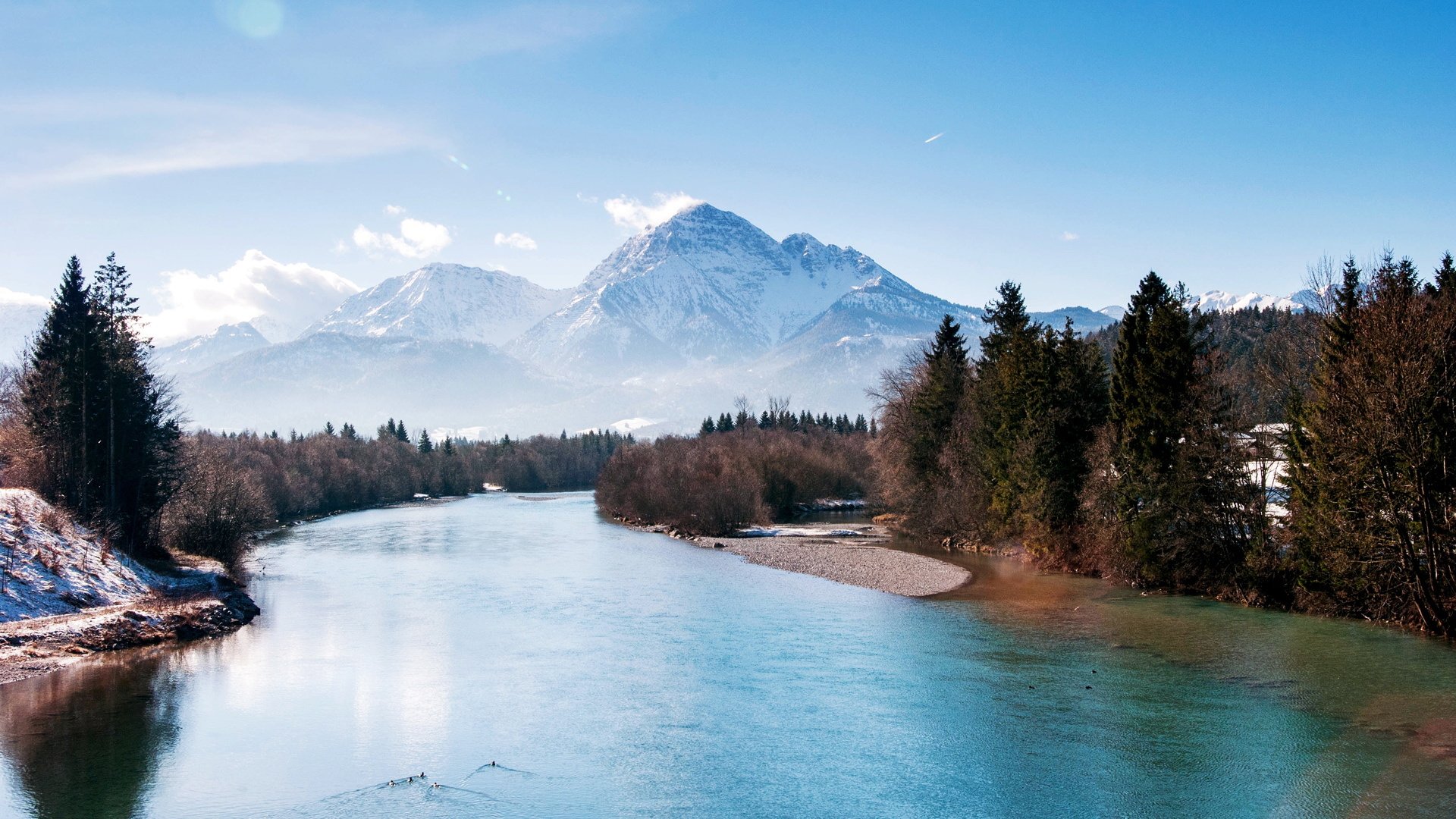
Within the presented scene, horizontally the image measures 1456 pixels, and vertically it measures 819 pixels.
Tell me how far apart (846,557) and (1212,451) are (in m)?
25.6

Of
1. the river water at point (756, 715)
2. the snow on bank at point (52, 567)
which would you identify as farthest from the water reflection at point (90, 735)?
the snow on bank at point (52, 567)

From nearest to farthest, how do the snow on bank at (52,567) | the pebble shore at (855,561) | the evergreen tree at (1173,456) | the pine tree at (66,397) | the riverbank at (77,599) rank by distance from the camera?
1. the riverbank at (77,599)
2. the snow on bank at (52,567)
3. the evergreen tree at (1173,456)
4. the pine tree at (66,397)
5. the pebble shore at (855,561)

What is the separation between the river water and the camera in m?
18.7

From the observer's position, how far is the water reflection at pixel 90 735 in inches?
736

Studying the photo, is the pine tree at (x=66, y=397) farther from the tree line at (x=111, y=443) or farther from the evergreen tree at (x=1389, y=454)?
the evergreen tree at (x=1389, y=454)

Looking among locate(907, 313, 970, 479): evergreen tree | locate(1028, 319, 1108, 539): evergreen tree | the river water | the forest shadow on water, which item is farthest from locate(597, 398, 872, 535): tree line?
the river water

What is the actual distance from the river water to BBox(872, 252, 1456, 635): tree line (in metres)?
2.54

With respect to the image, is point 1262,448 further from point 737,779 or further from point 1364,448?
point 737,779

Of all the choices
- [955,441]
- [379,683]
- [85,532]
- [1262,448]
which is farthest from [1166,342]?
[85,532]

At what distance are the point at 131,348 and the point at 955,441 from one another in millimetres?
48106

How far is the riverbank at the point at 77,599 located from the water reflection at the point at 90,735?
175cm

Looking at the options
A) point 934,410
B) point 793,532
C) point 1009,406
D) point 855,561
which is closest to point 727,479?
point 793,532

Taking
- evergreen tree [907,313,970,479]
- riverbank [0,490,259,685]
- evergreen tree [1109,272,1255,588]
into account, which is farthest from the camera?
evergreen tree [907,313,970,479]

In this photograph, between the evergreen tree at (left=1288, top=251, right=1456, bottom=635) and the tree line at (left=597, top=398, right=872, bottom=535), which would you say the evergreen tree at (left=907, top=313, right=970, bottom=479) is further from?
the evergreen tree at (left=1288, top=251, right=1456, bottom=635)
